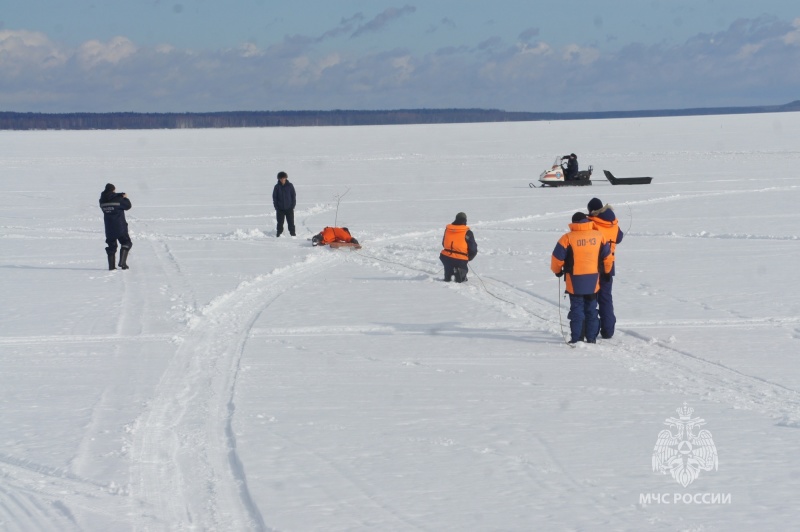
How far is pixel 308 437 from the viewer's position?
5340mm

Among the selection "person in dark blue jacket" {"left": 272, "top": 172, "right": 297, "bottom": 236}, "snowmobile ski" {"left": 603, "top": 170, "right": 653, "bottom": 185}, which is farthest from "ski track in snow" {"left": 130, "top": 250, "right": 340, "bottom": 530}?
"snowmobile ski" {"left": 603, "top": 170, "right": 653, "bottom": 185}

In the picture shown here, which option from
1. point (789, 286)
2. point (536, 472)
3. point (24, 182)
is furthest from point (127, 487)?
point (24, 182)

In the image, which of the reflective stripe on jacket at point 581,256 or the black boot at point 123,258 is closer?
the reflective stripe on jacket at point 581,256

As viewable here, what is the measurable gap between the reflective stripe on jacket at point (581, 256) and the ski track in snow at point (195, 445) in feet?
8.86

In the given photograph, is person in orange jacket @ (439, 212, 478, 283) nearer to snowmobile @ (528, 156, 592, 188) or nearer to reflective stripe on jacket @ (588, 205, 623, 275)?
reflective stripe on jacket @ (588, 205, 623, 275)

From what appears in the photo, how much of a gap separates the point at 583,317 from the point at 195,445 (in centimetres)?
372

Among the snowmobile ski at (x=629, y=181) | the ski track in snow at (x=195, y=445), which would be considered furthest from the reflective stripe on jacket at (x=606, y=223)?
the snowmobile ski at (x=629, y=181)

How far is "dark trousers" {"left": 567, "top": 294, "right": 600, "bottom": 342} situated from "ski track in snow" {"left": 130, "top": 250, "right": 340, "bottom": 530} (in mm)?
2699

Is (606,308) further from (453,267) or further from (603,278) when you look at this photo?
(453,267)

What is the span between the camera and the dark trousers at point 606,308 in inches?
310

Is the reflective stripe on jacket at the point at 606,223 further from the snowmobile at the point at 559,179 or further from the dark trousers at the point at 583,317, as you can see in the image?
the snowmobile at the point at 559,179

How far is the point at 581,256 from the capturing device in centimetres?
761

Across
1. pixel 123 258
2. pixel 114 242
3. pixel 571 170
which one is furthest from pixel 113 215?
pixel 571 170

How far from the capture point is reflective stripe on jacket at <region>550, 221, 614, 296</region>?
7.59 m
